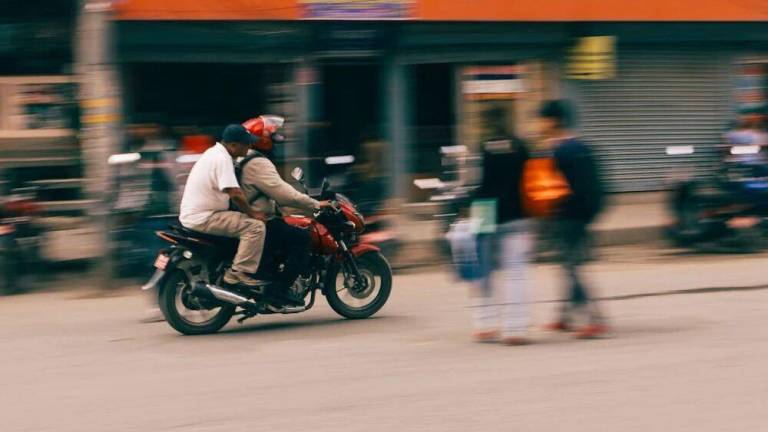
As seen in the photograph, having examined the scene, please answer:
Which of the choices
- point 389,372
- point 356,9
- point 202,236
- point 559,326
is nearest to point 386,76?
point 356,9

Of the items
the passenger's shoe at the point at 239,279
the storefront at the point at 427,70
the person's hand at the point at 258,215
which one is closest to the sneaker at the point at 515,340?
the passenger's shoe at the point at 239,279

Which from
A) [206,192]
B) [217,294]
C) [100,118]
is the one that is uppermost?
[100,118]

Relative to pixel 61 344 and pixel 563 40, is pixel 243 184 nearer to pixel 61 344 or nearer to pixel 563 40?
pixel 61 344

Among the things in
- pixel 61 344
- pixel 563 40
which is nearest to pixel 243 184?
pixel 61 344

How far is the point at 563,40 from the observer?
1717 cm

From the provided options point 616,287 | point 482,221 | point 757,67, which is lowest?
point 616,287

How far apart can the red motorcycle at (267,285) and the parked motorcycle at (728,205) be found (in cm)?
521

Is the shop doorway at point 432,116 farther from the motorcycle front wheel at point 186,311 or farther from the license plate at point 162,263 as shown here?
the license plate at point 162,263

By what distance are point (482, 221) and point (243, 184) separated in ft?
6.64

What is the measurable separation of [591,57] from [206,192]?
9.60m

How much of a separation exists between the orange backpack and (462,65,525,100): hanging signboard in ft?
28.5

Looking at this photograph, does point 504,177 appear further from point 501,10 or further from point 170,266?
point 501,10

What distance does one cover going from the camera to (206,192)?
9023mm

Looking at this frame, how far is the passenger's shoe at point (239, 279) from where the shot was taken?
907 centimetres
